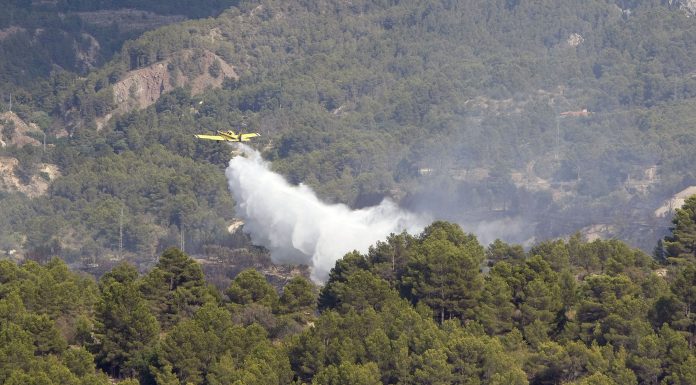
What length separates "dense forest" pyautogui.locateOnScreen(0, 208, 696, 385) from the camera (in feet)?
570

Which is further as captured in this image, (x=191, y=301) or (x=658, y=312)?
(x=191, y=301)

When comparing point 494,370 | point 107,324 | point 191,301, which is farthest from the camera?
point 191,301

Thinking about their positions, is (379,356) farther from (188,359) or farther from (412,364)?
(188,359)

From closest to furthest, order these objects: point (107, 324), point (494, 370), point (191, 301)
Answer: point (494, 370), point (107, 324), point (191, 301)

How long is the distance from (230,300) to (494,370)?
32.9 m

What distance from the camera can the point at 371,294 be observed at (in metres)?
193

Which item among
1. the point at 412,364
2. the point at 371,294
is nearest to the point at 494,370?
the point at 412,364

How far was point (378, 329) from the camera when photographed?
18062 cm

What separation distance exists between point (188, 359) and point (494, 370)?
74.9ft

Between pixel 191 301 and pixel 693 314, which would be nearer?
pixel 693 314

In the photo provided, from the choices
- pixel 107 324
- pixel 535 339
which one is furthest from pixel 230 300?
pixel 535 339

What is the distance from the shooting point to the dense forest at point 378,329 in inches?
6836

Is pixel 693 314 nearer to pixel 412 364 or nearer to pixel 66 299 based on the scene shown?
pixel 412 364

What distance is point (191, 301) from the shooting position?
198 meters
